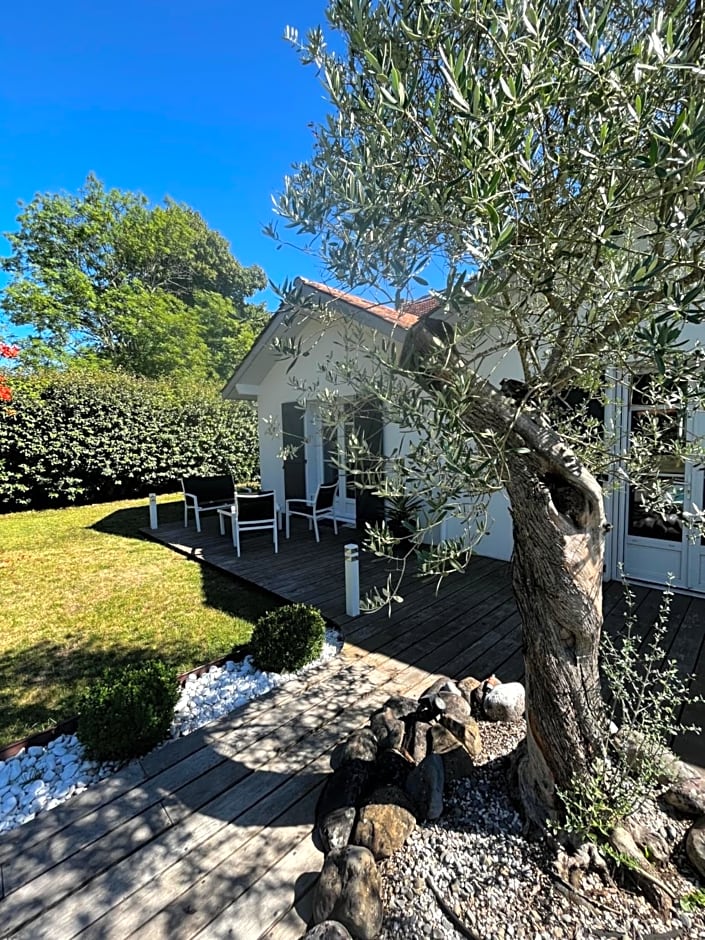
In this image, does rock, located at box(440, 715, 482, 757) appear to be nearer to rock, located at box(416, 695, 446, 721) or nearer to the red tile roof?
rock, located at box(416, 695, 446, 721)

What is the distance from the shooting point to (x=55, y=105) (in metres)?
12.6

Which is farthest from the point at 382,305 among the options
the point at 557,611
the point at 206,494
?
the point at 206,494

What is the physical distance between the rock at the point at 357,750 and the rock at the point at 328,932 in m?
0.75

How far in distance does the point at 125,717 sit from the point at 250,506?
4951mm

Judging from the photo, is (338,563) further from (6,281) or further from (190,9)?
(6,281)

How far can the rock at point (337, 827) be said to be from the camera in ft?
6.24

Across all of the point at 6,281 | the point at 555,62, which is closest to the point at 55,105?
the point at 6,281

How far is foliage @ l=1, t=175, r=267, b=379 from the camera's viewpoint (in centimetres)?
1917

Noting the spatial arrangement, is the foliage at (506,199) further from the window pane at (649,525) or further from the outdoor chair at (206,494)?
the outdoor chair at (206,494)

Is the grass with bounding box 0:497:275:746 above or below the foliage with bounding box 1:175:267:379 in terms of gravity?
below

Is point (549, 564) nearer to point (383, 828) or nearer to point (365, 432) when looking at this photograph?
point (383, 828)

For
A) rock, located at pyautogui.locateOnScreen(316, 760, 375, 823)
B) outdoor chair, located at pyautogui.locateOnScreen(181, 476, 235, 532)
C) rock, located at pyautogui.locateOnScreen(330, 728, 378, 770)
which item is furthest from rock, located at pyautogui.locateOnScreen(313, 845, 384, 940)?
outdoor chair, located at pyautogui.locateOnScreen(181, 476, 235, 532)

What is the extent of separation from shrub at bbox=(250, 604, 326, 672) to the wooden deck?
8.1 inches

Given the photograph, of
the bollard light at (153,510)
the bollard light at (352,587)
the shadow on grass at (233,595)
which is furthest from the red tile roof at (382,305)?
the bollard light at (153,510)
